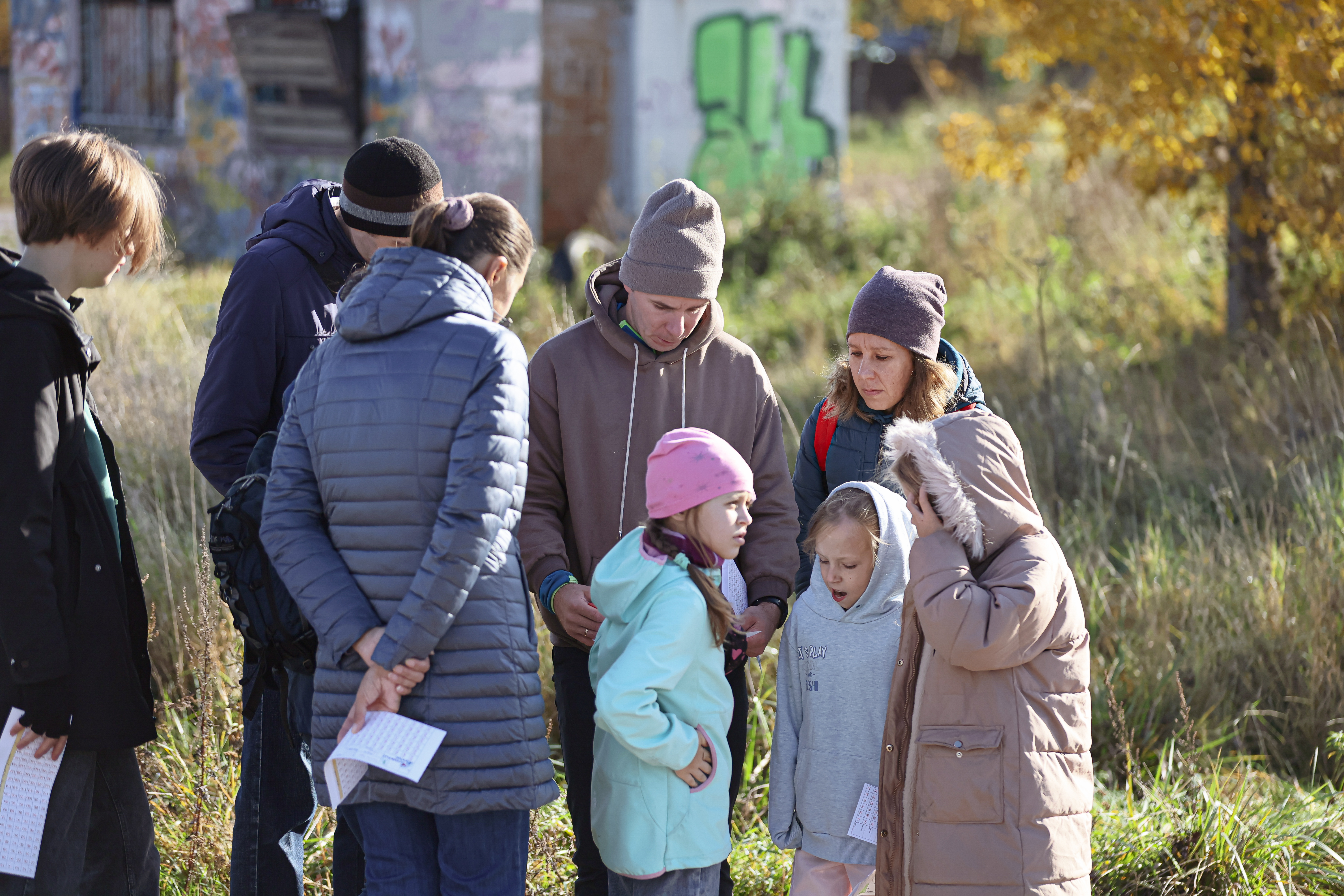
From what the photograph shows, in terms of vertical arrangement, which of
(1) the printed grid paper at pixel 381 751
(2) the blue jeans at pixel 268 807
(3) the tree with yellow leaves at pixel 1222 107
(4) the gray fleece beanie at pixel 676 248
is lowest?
(2) the blue jeans at pixel 268 807

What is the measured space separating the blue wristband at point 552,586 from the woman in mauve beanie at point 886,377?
0.56 m

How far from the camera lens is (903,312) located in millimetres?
2811

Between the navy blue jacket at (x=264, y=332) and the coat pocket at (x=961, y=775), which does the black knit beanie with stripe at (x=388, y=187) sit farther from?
the coat pocket at (x=961, y=775)

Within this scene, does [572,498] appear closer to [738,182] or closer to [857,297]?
[857,297]

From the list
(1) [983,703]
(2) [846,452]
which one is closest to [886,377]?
(2) [846,452]

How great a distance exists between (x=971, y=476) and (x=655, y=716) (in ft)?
2.73

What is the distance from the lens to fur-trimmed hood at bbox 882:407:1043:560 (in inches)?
94.6

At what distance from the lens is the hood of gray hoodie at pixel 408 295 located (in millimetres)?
2137

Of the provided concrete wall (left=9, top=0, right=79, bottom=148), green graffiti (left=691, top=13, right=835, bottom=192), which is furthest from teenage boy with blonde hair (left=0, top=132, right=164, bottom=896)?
concrete wall (left=9, top=0, right=79, bottom=148)

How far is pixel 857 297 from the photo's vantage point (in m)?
→ 2.94

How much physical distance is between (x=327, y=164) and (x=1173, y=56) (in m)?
7.85

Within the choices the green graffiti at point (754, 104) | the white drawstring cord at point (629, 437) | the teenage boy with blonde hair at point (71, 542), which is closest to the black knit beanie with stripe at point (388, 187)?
the teenage boy with blonde hair at point (71, 542)

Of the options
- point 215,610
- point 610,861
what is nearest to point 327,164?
point 215,610

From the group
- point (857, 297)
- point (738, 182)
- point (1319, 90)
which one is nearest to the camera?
point (857, 297)
